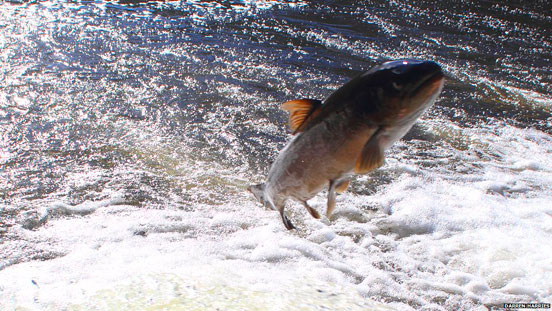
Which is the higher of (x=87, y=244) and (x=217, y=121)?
(x=217, y=121)

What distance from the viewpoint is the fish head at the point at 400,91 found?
49.1 inches

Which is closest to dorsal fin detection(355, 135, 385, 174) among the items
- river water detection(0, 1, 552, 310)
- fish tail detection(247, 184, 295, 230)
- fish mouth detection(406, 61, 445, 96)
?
fish mouth detection(406, 61, 445, 96)

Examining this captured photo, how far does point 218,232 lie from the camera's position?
13.9 ft

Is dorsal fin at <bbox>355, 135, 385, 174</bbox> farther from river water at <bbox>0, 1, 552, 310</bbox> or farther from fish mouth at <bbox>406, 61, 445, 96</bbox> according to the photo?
river water at <bbox>0, 1, 552, 310</bbox>

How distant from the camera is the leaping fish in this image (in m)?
1.26

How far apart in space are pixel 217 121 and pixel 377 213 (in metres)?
2.86

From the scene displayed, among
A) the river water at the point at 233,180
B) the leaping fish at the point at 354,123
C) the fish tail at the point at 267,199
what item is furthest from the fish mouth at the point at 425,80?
the river water at the point at 233,180

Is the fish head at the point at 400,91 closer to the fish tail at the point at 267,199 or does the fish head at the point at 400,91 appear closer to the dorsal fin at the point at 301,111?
the dorsal fin at the point at 301,111

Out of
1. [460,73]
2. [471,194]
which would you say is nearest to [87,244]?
→ [471,194]

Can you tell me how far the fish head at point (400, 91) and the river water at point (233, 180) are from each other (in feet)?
6.28

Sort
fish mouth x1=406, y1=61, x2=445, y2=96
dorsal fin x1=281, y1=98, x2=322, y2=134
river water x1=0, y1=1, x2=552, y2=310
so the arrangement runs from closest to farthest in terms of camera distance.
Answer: fish mouth x1=406, y1=61, x2=445, y2=96
dorsal fin x1=281, y1=98, x2=322, y2=134
river water x1=0, y1=1, x2=552, y2=310

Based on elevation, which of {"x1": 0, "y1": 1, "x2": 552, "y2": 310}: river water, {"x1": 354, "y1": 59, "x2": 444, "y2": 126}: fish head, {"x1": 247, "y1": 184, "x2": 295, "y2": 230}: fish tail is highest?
{"x1": 354, "y1": 59, "x2": 444, "y2": 126}: fish head

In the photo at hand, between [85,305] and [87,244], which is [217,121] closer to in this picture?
[87,244]

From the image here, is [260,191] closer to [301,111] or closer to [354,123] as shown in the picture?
[301,111]
